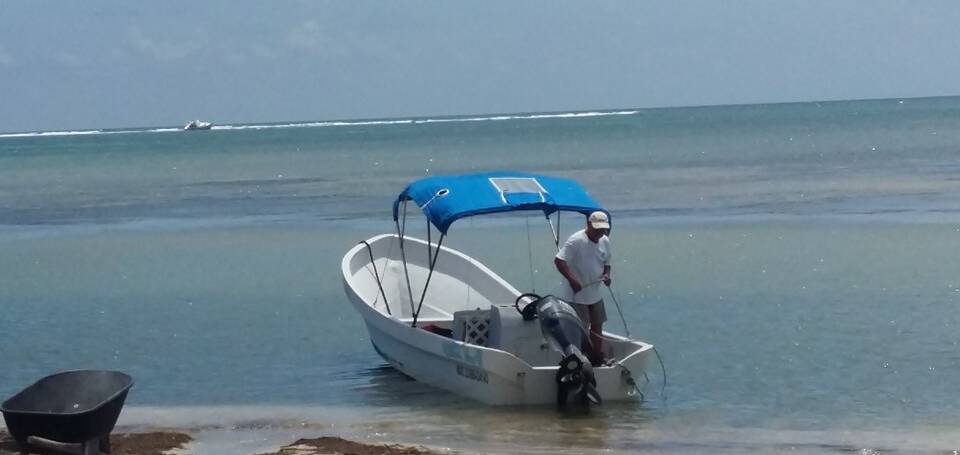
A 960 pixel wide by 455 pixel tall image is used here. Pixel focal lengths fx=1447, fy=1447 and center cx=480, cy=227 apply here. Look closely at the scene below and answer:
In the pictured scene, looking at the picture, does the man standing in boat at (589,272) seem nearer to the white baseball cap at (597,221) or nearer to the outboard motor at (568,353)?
the white baseball cap at (597,221)

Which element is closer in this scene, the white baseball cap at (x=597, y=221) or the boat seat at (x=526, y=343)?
the white baseball cap at (x=597, y=221)

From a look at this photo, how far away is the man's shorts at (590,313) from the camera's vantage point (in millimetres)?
12125

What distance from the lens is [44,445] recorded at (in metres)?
9.61

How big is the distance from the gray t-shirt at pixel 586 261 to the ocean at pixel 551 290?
98 centimetres

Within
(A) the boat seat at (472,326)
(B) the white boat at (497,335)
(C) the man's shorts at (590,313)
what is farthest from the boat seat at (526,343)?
(A) the boat seat at (472,326)

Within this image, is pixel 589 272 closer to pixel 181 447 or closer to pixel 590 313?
→ pixel 590 313

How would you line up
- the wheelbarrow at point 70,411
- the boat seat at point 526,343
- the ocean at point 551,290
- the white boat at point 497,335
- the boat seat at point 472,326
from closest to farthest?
1. the wheelbarrow at point 70,411
2. the ocean at point 551,290
3. the white boat at point 497,335
4. the boat seat at point 526,343
5. the boat seat at point 472,326

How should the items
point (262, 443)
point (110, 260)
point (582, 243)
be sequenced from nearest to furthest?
point (262, 443)
point (582, 243)
point (110, 260)

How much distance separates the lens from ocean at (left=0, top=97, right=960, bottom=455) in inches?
440

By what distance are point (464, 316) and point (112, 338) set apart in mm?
4904

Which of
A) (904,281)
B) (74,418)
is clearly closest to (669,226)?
(904,281)

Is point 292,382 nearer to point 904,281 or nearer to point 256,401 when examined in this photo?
point 256,401

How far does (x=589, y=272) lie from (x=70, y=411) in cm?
445

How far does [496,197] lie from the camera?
12.8m
